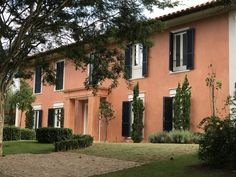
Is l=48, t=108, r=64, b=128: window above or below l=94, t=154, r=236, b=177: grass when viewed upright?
above

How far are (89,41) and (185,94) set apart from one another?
7.42 meters

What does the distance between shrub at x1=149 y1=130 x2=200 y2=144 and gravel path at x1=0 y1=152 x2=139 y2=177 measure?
492cm

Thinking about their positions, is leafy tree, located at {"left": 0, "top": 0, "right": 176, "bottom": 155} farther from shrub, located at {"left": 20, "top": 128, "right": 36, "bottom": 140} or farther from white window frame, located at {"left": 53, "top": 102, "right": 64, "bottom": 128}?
white window frame, located at {"left": 53, "top": 102, "right": 64, "bottom": 128}

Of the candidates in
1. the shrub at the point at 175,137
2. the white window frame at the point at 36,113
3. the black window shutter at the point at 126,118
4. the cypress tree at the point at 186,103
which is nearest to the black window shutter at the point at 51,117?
the white window frame at the point at 36,113

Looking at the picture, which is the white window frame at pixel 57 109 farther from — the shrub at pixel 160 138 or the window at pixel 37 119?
the shrub at pixel 160 138

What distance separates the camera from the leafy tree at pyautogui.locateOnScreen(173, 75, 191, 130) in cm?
2216

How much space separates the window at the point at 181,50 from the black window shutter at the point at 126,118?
369 cm

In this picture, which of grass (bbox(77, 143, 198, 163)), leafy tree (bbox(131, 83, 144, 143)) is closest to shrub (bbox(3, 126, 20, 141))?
leafy tree (bbox(131, 83, 144, 143))

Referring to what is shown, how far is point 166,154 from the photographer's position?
51.7ft

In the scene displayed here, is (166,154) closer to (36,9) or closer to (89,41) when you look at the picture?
(89,41)

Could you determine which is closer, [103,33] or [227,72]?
[103,33]

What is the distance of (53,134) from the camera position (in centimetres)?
2375

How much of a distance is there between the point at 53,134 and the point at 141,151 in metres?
7.87

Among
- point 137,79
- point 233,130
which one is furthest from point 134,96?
point 233,130
